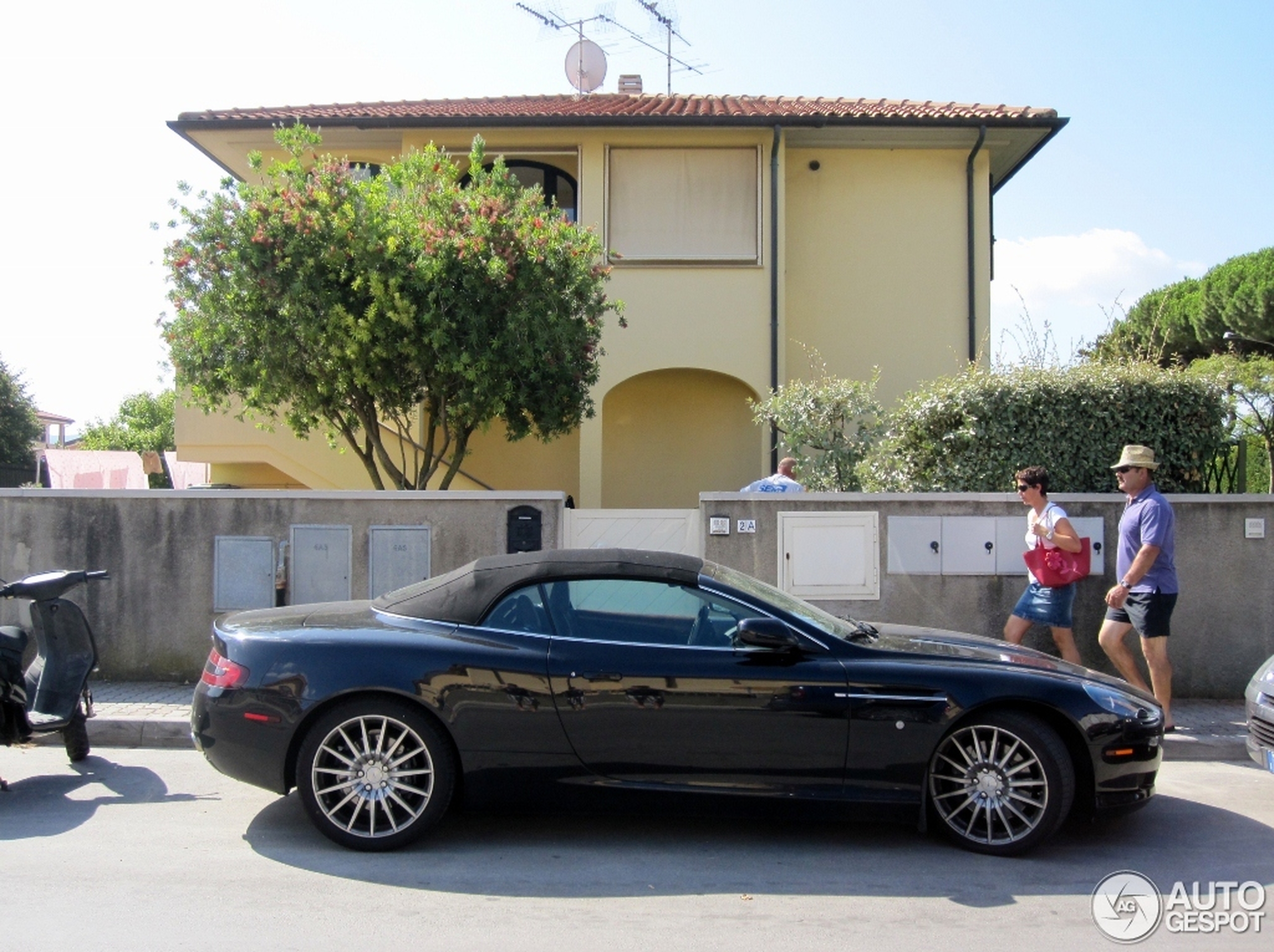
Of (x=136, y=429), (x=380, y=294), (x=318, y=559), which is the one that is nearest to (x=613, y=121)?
(x=380, y=294)

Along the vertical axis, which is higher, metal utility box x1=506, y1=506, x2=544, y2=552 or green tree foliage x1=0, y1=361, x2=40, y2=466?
green tree foliage x1=0, y1=361, x2=40, y2=466

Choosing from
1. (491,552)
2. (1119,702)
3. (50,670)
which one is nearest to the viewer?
(1119,702)

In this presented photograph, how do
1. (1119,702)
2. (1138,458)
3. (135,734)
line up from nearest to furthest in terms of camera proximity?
1. (1119,702)
2. (135,734)
3. (1138,458)

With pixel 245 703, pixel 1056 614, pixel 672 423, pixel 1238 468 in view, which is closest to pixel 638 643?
pixel 245 703

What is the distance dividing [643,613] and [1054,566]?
3.86m

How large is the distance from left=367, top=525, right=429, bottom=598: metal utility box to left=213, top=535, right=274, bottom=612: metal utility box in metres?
0.81

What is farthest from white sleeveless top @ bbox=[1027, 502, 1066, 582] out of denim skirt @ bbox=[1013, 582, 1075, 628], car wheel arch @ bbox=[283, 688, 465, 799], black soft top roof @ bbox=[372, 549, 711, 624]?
car wheel arch @ bbox=[283, 688, 465, 799]

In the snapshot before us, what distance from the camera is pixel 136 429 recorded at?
4894 centimetres

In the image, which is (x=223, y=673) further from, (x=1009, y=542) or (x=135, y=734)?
(x=1009, y=542)

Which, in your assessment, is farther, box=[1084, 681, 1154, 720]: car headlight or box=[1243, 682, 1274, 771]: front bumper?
box=[1243, 682, 1274, 771]: front bumper

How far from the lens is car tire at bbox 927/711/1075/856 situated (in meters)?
4.89

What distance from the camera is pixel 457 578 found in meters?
5.44

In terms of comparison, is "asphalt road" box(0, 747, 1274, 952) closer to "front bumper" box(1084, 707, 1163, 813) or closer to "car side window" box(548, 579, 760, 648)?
"front bumper" box(1084, 707, 1163, 813)

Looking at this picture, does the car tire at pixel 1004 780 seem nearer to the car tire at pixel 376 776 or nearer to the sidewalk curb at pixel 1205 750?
the car tire at pixel 376 776
